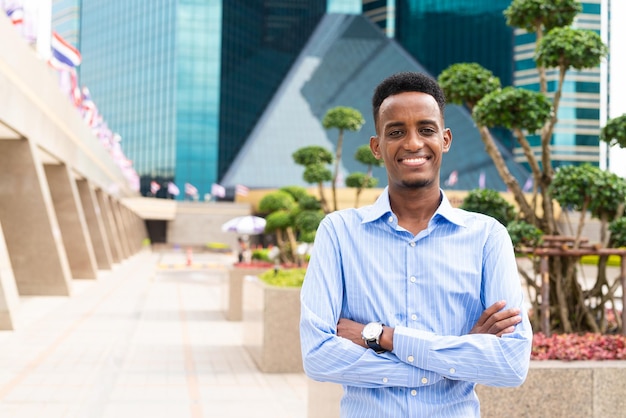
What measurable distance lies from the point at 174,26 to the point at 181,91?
8.71m

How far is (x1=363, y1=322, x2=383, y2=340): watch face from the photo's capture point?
2271mm

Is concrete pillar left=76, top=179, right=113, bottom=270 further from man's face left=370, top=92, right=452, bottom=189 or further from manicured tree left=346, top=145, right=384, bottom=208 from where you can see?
man's face left=370, top=92, right=452, bottom=189

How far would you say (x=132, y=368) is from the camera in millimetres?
9633

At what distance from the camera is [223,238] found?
74.2 m

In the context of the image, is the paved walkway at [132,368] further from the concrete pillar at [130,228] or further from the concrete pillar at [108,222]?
the concrete pillar at [130,228]

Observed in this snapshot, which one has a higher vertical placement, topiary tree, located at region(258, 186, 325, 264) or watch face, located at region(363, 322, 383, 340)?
watch face, located at region(363, 322, 383, 340)

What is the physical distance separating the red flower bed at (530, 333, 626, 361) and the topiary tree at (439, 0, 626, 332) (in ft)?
3.90

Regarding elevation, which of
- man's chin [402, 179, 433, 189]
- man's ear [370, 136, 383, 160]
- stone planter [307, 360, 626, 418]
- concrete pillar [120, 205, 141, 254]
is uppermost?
man's ear [370, 136, 383, 160]

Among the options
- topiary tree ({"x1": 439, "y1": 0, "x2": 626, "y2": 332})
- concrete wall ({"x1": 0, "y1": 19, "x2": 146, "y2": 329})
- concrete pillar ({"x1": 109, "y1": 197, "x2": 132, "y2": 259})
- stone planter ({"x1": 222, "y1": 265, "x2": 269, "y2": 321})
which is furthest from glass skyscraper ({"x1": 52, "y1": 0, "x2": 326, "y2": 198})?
topiary tree ({"x1": 439, "y1": 0, "x2": 626, "y2": 332})

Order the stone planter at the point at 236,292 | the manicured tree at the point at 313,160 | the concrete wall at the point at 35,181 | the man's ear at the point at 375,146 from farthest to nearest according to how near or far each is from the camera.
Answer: the manicured tree at the point at 313,160 < the stone planter at the point at 236,292 < the concrete wall at the point at 35,181 < the man's ear at the point at 375,146

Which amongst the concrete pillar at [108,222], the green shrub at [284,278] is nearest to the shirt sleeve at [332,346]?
the green shrub at [284,278]

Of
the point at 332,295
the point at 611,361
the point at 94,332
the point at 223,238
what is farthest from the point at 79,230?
the point at 223,238

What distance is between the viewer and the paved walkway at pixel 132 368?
746cm

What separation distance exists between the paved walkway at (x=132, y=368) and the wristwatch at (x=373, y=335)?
210 inches
